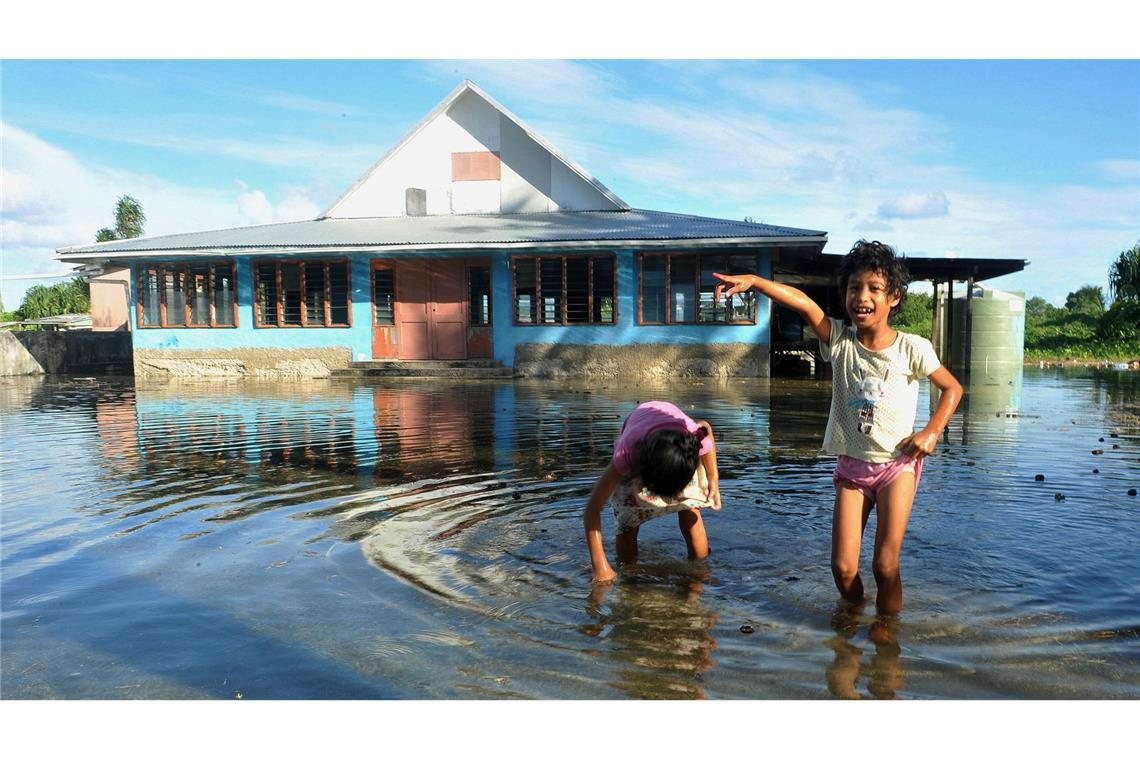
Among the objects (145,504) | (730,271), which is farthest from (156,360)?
(145,504)

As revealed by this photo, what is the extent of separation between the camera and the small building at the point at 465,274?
18.6 metres

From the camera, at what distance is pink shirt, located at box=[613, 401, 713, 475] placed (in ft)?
12.0

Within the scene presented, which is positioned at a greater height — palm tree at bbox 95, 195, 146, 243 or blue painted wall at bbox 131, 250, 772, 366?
palm tree at bbox 95, 195, 146, 243

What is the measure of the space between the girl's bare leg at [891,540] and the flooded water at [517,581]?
10cm

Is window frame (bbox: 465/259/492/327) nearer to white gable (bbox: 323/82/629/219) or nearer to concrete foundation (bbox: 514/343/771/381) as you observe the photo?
concrete foundation (bbox: 514/343/771/381)

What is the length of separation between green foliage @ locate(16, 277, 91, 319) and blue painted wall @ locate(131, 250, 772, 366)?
29245mm

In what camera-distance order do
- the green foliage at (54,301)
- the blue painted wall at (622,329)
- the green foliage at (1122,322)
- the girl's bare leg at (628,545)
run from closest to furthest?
the girl's bare leg at (628,545) < the blue painted wall at (622,329) < the green foliage at (1122,322) < the green foliage at (54,301)

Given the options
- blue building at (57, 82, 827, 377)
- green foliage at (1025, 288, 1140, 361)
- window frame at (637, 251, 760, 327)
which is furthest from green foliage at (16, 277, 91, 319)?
green foliage at (1025, 288, 1140, 361)

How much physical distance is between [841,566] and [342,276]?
19.0 metres

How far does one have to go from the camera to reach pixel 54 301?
1860 inches

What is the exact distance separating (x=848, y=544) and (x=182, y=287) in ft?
70.5

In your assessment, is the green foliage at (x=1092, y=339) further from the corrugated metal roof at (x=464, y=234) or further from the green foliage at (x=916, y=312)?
the corrugated metal roof at (x=464, y=234)

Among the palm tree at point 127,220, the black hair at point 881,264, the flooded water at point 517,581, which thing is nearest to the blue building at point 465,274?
the flooded water at point 517,581

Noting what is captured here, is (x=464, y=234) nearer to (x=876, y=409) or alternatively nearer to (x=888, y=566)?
(x=876, y=409)
